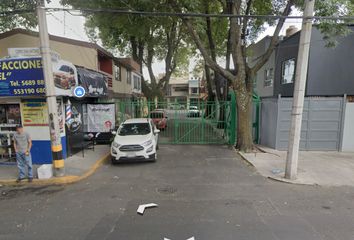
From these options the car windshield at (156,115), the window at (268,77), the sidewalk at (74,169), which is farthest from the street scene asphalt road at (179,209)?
the window at (268,77)

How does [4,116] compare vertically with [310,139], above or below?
above

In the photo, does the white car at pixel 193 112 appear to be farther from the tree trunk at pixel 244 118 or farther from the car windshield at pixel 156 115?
the tree trunk at pixel 244 118

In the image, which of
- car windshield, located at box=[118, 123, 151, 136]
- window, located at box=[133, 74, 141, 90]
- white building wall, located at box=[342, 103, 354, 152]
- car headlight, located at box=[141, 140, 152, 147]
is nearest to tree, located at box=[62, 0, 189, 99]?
window, located at box=[133, 74, 141, 90]

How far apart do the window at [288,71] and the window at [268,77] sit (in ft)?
7.13

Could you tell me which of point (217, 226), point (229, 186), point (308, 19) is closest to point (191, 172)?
point (229, 186)

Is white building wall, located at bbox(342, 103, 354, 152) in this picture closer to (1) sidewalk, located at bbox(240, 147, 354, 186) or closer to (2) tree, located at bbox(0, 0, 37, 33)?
(1) sidewalk, located at bbox(240, 147, 354, 186)

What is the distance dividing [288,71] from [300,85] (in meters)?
7.90

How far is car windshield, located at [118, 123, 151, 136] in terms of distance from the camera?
983cm

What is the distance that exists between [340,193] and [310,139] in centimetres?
537

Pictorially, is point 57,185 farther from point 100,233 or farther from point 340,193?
point 340,193

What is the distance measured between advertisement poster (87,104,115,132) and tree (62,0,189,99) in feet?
14.0

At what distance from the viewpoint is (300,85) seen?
6.79 metres

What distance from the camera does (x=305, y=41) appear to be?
21.8ft

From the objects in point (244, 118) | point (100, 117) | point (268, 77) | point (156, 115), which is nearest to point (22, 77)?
point (100, 117)
